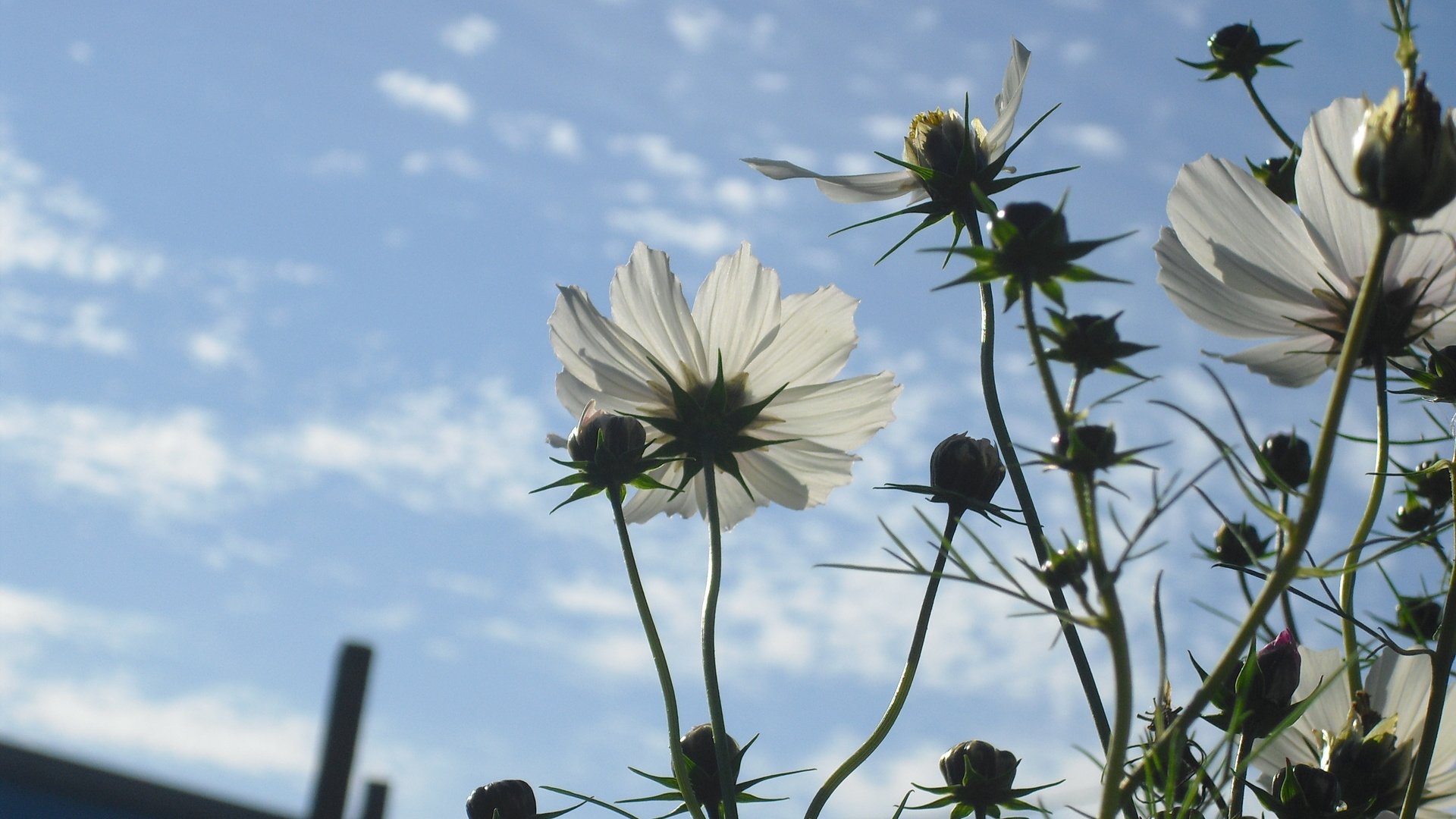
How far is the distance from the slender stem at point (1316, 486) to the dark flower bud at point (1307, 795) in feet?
0.57

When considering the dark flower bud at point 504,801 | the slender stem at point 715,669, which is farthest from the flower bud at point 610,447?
the dark flower bud at point 504,801

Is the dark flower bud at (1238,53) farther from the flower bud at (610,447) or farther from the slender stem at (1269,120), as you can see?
the flower bud at (610,447)

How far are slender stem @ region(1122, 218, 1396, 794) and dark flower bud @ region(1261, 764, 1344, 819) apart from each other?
175 millimetres

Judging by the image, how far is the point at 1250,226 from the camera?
604mm

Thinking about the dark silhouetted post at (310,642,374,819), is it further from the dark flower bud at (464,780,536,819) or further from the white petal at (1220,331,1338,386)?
the white petal at (1220,331,1338,386)

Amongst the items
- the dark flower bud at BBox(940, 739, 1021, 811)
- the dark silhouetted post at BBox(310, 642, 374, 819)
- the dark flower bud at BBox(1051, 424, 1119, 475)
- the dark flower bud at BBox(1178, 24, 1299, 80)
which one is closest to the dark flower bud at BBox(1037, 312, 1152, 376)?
the dark flower bud at BBox(1051, 424, 1119, 475)

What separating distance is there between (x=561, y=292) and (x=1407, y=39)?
0.48 meters

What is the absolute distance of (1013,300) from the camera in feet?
1.42

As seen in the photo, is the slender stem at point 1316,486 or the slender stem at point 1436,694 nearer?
the slender stem at point 1316,486

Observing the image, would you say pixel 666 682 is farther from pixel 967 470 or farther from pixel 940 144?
pixel 940 144

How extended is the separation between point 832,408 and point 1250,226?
0.88 feet

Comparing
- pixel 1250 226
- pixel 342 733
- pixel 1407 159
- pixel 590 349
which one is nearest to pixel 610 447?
pixel 590 349

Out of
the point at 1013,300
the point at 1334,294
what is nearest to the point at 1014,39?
the point at 1334,294

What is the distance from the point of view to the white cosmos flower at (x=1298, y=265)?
0.58 m
